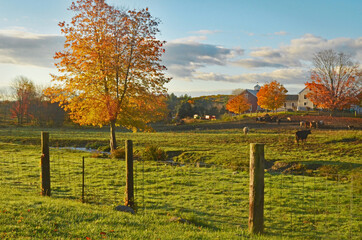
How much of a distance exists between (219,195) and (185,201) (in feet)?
5.53

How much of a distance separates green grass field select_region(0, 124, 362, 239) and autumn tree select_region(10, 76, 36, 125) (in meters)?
52.6

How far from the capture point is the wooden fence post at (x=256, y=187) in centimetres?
762

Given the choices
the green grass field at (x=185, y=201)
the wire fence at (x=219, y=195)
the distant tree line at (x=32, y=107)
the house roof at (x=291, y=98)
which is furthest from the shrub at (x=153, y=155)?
the house roof at (x=291, y=98)

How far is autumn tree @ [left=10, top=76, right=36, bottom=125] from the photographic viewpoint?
236 feet

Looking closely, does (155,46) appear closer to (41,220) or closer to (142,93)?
(142,93)

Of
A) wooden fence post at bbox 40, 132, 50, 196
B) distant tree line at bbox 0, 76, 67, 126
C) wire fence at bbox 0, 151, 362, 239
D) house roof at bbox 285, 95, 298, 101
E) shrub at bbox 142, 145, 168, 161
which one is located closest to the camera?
wire fence at bbox 0, 151, 362, 239

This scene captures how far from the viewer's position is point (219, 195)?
43.6 ft

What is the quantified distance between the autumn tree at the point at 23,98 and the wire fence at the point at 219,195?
5727 cm

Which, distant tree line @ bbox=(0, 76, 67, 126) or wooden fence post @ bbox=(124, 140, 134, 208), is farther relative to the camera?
distant tree line @ bbox=(0, 76, 67, 126)

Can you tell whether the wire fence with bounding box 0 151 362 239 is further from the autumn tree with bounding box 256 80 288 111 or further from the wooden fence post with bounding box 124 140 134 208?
the autumn tree with bounding box 256 80 288 111

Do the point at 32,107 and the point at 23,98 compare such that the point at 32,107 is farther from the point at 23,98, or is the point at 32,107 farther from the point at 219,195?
the point at 219,195

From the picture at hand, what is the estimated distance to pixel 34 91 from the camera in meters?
76.4

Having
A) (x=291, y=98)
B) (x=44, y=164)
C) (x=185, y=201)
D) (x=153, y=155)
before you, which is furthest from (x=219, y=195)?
(x=291, y=98)

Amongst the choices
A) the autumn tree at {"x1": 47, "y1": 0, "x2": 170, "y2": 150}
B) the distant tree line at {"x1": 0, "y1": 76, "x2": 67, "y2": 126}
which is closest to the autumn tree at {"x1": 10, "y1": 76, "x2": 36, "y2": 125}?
the distant tree line at {"x1": 0, "y1": 76, "x2": 67, "y2": 126}
